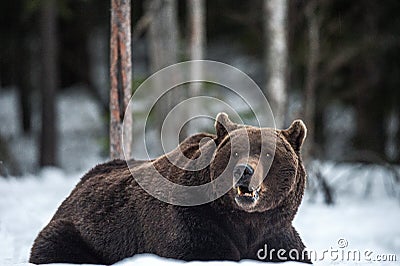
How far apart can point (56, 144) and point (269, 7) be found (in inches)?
264

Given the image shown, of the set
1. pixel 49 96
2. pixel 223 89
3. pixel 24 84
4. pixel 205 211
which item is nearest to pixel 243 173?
pixel 205 211

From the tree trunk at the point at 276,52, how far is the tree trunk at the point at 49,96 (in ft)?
18.2

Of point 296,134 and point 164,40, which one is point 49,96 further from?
point 296,134

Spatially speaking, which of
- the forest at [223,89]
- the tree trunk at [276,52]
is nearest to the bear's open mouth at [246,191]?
the forest at [223,89]

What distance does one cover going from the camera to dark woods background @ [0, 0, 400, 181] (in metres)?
13.3


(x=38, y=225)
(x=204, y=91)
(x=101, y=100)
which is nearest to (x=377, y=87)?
(x=204, y=91)

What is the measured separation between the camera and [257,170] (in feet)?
14.2

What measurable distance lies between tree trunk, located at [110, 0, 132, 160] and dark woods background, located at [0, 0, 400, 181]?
480 centimetres

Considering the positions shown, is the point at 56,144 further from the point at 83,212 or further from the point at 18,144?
the point at 83,212

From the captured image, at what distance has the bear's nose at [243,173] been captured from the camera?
4.21 meters

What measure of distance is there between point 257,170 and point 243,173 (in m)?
0.13

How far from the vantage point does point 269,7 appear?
37.1 feet

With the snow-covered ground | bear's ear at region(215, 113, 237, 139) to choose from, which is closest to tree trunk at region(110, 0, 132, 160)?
the snow-covered ground

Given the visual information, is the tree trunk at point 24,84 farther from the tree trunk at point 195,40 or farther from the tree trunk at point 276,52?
the tree trunk at point 276,52
